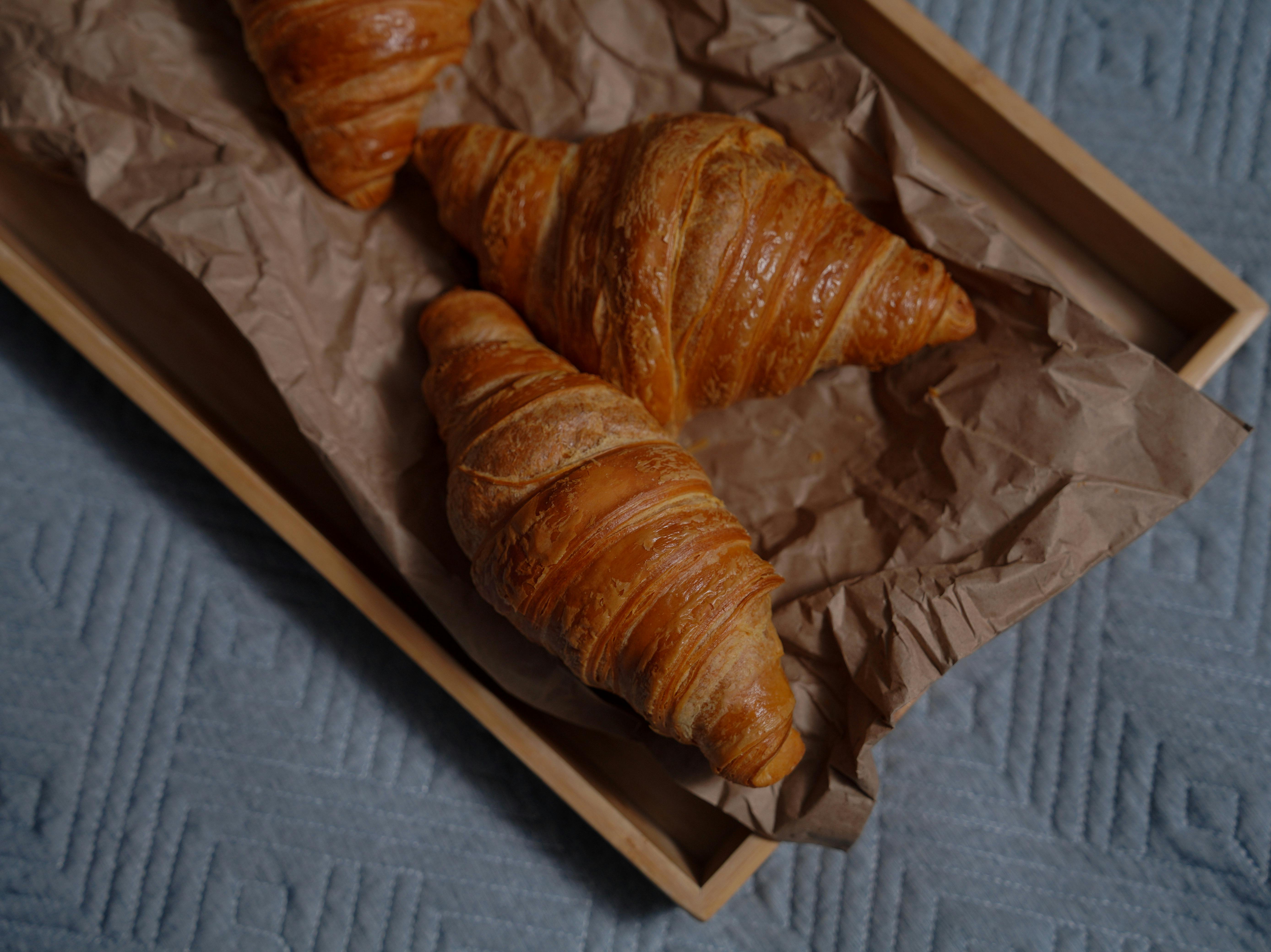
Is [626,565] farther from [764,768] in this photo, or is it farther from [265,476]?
[265,476]

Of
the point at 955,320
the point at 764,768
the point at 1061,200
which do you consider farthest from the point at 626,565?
the point at 1061,200

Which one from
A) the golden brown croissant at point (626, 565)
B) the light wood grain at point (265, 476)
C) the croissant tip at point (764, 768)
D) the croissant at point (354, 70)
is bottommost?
the light wood grain at point (265, 476)

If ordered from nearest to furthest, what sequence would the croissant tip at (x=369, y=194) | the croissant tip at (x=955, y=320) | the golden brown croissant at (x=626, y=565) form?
the golden brown croissant at (x=626, y=565), the croissant tip at (x=955, y=320), the croissant tip at (x=369, y=194)

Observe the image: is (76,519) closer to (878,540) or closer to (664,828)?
(664,828)

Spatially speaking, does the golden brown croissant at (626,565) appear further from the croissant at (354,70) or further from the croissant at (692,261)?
the croissant at (354,70)

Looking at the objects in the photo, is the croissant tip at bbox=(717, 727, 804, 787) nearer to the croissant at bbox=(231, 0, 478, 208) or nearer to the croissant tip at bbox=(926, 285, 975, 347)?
the croissant tip at bbox=(926, 285, 975, 347)

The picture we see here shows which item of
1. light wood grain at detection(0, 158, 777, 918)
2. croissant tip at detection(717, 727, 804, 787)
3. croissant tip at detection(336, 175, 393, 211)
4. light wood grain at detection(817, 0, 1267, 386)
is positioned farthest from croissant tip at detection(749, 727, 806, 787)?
croissant tip at detection(336, 175, 393, 211)

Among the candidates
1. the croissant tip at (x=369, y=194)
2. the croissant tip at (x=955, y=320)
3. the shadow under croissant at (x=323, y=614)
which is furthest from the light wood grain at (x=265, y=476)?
the croissant tip at (x=955, y=320)
